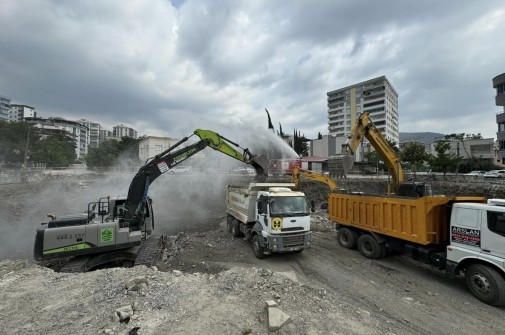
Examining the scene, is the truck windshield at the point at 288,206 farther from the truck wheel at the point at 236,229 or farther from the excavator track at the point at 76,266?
the excavator track at the point at 76,266

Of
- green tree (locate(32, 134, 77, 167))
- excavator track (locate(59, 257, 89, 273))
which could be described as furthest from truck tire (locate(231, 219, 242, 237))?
green tree (locate(32, 134, 77, 167))

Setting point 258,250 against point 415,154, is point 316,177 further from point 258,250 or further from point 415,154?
point 415,154

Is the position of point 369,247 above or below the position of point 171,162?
below

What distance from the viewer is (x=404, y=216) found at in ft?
29.1

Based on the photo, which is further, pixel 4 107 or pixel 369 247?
pixel 4 107

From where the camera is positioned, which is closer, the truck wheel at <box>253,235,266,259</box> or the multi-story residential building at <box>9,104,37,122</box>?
the truck wheel at <box>253,235,266,259</box>

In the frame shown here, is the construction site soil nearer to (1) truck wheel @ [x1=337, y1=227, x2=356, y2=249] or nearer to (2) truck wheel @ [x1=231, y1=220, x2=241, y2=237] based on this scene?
(1) truck wheel @ [x1=337, y1=227, x2=356, y2=249]

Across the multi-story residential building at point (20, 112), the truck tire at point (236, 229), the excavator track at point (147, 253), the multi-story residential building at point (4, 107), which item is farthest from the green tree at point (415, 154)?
the multi-story residential building at point (20, 112)

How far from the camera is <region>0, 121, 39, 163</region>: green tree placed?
50.8 meters

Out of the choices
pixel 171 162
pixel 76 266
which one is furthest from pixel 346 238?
pixel 76 266

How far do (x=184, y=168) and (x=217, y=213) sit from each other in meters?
20.4

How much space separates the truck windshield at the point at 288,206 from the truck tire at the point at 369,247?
2703 millimetres

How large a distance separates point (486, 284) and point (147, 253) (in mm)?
10052

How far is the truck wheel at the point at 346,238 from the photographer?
37.2 ft
